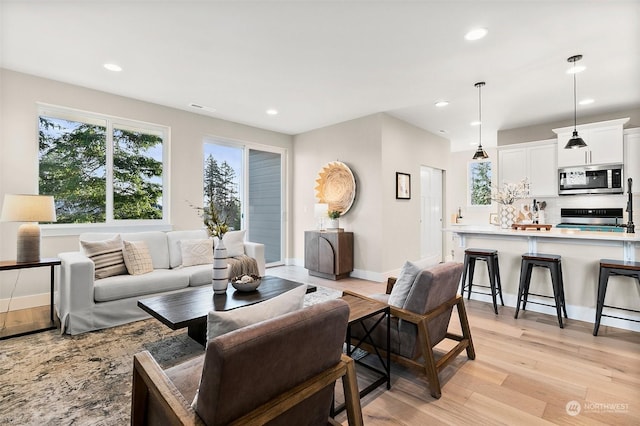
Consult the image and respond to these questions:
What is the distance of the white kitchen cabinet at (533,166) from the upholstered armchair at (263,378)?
18.5 feet

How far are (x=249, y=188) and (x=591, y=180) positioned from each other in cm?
581

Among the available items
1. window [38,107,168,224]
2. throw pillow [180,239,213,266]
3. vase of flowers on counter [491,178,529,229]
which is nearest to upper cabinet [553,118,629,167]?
vase of flowers on counter [491,178,529,229]

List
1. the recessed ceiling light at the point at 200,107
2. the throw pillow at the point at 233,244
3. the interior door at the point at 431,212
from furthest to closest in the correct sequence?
the interior door at the point at 431,212 → the recessed ceiling light at the point at 200,107 → the throw pillow at the point at 233,244

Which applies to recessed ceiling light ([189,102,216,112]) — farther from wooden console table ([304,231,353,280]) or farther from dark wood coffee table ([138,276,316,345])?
dark wood coffee table ([138,276,316,345])

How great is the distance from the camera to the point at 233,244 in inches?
165

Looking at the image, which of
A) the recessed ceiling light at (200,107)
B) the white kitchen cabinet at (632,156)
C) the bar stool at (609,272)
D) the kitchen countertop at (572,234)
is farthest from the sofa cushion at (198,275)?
the white kitchen cabinet at (632,156)

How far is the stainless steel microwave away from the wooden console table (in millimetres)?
3721

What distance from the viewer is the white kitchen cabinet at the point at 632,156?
4.47m

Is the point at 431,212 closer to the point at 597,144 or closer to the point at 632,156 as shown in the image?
the point at 597,144

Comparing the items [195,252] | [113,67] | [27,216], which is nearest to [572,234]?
[195,252]

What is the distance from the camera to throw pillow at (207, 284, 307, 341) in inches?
44.9

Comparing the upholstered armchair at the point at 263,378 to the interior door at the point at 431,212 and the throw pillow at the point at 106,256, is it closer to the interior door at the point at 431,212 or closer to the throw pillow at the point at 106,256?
the throw pillow at the point at 106,256

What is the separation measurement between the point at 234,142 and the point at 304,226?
214 centimetres

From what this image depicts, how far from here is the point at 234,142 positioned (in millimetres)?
5621
